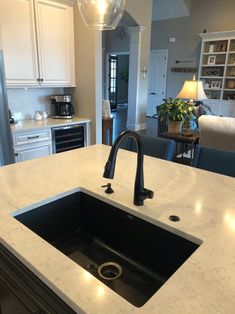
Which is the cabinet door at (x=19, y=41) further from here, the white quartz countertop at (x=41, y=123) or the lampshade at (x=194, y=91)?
the lampshade at (x=194, y=91)

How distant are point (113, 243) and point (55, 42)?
2.96m

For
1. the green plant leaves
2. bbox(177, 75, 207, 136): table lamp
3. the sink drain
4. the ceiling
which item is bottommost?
the sink drain

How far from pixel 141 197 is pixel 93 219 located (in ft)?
1.18

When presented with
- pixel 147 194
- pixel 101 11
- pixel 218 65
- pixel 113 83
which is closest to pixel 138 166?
pixel 147 194

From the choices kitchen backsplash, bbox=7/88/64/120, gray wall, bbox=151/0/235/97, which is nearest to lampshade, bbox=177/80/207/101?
kitchen backsplash, bbox=7/88/64/120

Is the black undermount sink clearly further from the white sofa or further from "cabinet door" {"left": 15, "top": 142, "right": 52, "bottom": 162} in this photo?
the white sofa

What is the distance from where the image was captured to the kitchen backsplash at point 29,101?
3.46m

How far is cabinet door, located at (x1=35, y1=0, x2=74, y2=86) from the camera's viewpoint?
3191mm

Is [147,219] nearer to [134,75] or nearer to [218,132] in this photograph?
[218,132]

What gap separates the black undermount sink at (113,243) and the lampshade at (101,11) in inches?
45.9

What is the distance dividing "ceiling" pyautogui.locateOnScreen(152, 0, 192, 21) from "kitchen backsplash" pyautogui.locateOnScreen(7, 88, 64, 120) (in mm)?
5696

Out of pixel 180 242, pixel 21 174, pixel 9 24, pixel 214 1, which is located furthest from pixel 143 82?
pixel 180 242

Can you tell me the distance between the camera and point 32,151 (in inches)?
124

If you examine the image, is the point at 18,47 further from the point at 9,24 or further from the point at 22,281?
the point at 22,281
